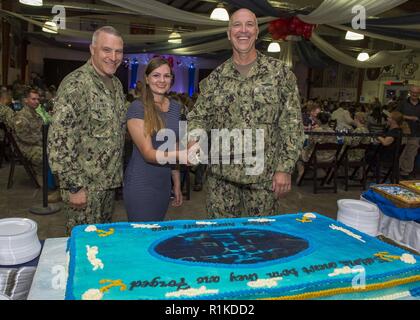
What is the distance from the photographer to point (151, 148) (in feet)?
6.41

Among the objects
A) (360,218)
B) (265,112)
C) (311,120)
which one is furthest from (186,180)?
(360,218)

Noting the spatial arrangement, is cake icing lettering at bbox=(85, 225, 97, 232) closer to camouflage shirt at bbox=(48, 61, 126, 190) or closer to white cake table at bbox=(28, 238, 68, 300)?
white cake table at bbox=(28, 238, 68, 300)

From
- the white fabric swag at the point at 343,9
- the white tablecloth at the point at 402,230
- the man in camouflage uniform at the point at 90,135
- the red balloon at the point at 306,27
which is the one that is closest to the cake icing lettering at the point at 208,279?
the man in camouflage uniform at the point at 90,135

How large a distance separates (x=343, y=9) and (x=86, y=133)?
459 cm

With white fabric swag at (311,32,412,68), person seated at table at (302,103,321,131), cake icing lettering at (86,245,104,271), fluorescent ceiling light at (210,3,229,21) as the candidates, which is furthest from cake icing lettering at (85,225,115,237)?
white fabric swag at (311,32,412,68)

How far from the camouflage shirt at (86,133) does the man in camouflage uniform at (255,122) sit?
1.39 feet

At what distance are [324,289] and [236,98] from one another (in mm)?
1195

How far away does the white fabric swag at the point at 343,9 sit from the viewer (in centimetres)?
479

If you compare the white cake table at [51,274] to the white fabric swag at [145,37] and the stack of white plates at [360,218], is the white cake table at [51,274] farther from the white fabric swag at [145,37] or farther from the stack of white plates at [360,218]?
the white fabric swag at [145,37]

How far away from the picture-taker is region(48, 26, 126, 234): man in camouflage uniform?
184 cm

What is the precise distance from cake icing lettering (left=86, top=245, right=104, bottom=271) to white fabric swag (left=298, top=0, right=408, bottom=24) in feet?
15.7

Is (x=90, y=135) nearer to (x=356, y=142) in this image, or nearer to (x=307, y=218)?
(x=307, y=218)
